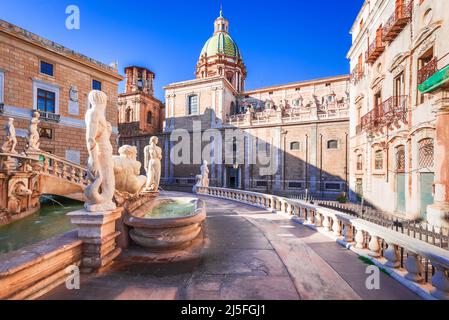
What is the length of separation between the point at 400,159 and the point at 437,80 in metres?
4.87

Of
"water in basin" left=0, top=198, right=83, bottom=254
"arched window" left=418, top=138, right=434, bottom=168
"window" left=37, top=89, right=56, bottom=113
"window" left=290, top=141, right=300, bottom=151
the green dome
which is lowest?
"water in basin" left=0, top=198, right=83, bottom=254

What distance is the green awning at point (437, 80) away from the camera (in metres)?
6.88

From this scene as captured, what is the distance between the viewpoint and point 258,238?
4965 millimetres

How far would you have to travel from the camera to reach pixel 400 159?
35.4 ft

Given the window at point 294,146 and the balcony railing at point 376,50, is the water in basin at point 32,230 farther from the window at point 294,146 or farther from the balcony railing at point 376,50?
the window at point 294,146

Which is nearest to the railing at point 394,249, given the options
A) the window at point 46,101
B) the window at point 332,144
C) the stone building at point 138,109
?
the window at point 332,144

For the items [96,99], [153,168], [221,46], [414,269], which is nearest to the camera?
[414,269]

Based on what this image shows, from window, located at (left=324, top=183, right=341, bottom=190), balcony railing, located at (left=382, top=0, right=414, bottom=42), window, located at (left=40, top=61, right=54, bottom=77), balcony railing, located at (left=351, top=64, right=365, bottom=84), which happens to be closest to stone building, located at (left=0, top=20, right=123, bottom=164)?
window, located at (left=40, top=61, right=54, bottom=77)

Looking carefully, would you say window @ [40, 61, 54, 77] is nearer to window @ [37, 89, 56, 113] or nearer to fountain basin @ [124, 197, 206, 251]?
window @ [37, 89, 56, 113]

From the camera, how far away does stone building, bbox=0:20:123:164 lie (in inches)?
513

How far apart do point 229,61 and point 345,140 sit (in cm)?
2267

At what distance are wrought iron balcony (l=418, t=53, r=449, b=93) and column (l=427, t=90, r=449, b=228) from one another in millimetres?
556

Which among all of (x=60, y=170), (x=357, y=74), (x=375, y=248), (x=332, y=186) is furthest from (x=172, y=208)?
(x=332, y=186)

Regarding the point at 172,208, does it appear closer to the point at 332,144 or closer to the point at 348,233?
the point at 348,233
